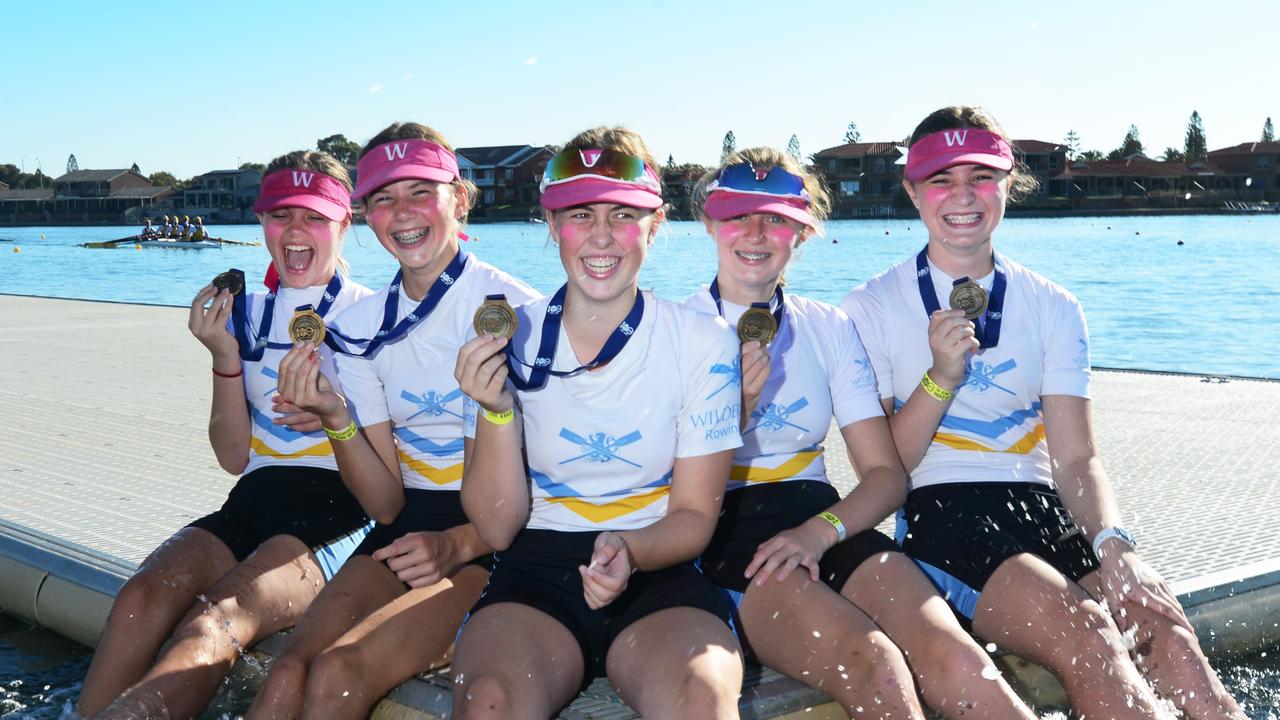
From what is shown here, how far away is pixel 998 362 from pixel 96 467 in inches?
208

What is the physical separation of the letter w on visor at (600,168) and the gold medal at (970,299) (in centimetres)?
114

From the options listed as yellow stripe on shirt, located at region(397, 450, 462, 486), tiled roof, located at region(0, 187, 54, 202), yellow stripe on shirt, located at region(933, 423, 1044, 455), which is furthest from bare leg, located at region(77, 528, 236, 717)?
tiled roof, located at region(0, 187, 54, 202)

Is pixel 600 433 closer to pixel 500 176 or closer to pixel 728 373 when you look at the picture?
pixel 728 373

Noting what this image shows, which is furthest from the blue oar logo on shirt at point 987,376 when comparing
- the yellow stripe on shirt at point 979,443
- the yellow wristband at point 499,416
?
the yellow wristband at point 499,416

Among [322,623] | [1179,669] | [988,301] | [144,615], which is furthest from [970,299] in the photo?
[144,615]

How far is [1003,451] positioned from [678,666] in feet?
5.45

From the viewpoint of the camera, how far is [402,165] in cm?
421

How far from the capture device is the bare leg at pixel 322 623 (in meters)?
3.34

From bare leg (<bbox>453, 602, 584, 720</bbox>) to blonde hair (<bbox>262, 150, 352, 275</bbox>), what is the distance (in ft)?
6.44

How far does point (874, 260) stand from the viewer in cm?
5450

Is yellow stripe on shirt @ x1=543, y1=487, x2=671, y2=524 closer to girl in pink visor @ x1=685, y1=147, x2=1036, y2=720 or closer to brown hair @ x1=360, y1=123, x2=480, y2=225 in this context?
girl in pink visor @ x1=685, y1=147, x2=1036, y2=720

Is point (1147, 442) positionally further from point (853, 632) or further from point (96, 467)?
point (96, 467)

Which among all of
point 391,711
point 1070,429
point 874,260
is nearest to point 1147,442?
point 1070,429

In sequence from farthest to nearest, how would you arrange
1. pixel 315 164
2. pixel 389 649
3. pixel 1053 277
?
pixel 1053 277, pixel 315 164, pixel 389 649
